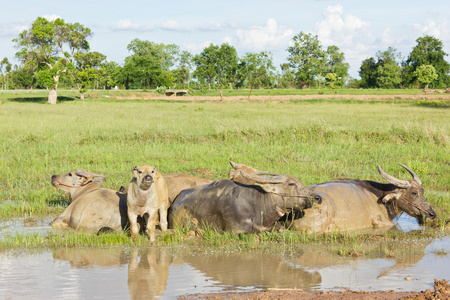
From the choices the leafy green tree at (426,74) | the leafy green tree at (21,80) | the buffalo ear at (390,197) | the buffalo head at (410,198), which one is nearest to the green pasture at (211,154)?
the buffalo head at (410,198)

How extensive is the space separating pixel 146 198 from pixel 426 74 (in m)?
74.6

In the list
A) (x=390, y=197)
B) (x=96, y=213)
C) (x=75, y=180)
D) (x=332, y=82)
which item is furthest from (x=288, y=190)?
(x=332, y=82)

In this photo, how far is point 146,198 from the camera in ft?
20.1

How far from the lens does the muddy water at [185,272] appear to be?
460 centimetres

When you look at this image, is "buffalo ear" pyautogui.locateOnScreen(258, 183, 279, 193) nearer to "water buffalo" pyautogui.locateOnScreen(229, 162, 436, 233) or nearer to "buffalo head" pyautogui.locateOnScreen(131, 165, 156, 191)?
"water buffalo" pyautogui.locateOnScreen(229, 162, 436, 233)

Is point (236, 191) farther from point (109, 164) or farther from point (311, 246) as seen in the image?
point (109, 164)

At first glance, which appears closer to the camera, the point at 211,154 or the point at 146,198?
the point at 146,198

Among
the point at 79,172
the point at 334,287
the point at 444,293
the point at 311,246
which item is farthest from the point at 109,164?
the point at 444,293

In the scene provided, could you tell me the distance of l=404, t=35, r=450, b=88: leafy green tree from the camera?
79381 millimetres

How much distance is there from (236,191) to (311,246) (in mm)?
1155

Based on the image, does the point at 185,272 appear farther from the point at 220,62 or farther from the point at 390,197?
the point at 220,62

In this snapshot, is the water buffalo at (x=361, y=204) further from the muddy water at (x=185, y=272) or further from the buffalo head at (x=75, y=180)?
the buffalo head at (x=75, y=180)

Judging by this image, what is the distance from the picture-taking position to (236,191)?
6.49m

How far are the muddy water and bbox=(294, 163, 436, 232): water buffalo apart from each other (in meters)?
0.89
